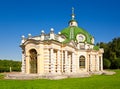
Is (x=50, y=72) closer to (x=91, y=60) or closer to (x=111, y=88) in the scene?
(x=111, y=88)

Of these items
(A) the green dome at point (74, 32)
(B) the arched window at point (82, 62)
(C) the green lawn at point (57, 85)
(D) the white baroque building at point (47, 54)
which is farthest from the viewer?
(B) the arched window at point (82, 62)

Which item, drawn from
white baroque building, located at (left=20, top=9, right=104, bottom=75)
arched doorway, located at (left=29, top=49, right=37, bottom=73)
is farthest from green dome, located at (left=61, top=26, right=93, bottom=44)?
arched doorway, located at (left=29, top=49, right=37, bottom=73)

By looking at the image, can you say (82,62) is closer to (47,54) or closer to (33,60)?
(33,60)

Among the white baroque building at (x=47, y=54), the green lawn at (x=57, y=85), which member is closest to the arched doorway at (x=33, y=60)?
the white baroque building at (x=47, y=54)

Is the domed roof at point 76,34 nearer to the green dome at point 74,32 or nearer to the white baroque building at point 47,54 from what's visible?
the green dome at point 74,32

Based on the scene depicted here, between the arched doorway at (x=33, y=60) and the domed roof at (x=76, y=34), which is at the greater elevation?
the domed roof at (x=76, y=34)

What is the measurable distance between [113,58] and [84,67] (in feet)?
82.5

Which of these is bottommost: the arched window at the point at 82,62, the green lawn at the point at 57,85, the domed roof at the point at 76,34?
the green lawn at the point at 57,85

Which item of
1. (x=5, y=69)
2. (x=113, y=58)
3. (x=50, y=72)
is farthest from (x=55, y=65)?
(x=113, y=58)

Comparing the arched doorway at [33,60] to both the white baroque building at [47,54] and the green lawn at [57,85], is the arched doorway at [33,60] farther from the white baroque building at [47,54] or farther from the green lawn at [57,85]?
the green lawn at [57,85]

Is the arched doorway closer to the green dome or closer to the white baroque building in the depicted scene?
the white baroque building

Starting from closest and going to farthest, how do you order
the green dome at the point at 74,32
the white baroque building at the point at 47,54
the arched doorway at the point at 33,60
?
the white baroque building at the point at 47,54
the arched doorway at the point at 33,60
the green dome at the point at 74,32

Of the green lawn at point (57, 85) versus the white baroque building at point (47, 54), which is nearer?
the green lawn at point (57, 85)

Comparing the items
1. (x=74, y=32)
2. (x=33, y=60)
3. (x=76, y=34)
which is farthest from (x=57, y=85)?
(x=74, y=32)
